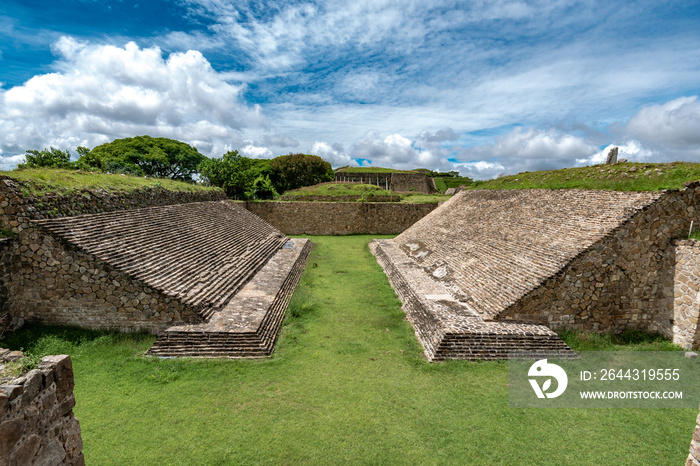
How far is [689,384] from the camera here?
5.98 m

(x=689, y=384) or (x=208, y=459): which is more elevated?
(x=689, y=384)

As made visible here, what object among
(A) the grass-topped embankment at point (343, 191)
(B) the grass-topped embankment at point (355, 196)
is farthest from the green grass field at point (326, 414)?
(A) the grass-topped embankment at point (343, 191)

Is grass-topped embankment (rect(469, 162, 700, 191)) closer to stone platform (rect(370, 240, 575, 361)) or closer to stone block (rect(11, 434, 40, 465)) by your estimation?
stone platform (rect(370, 240, 575, 361))

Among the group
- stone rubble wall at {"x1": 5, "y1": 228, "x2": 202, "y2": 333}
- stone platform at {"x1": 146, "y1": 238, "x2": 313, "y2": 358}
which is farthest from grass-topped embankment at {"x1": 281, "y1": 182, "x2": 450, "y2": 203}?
stone rubble wall at {"x1": 5, "y1": 228, "x2": 202, "y2": 333}

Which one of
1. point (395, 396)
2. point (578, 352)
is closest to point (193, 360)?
point (395, 396)

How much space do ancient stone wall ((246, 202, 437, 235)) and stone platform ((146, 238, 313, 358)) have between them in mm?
12760

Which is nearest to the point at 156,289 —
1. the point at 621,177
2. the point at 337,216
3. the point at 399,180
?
the point at 621,177

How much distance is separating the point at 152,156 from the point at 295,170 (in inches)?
540

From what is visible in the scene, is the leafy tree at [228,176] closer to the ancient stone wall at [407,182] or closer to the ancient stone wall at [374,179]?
the ancient stone wall at [374,179]

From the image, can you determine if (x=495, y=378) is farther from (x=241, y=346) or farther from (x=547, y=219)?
(x=547, y=219)

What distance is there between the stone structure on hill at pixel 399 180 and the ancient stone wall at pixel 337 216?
1286 centimetres

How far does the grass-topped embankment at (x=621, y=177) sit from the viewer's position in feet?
26.6

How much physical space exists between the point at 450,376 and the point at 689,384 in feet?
13.9

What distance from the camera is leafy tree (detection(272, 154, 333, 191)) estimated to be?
36438 mm
